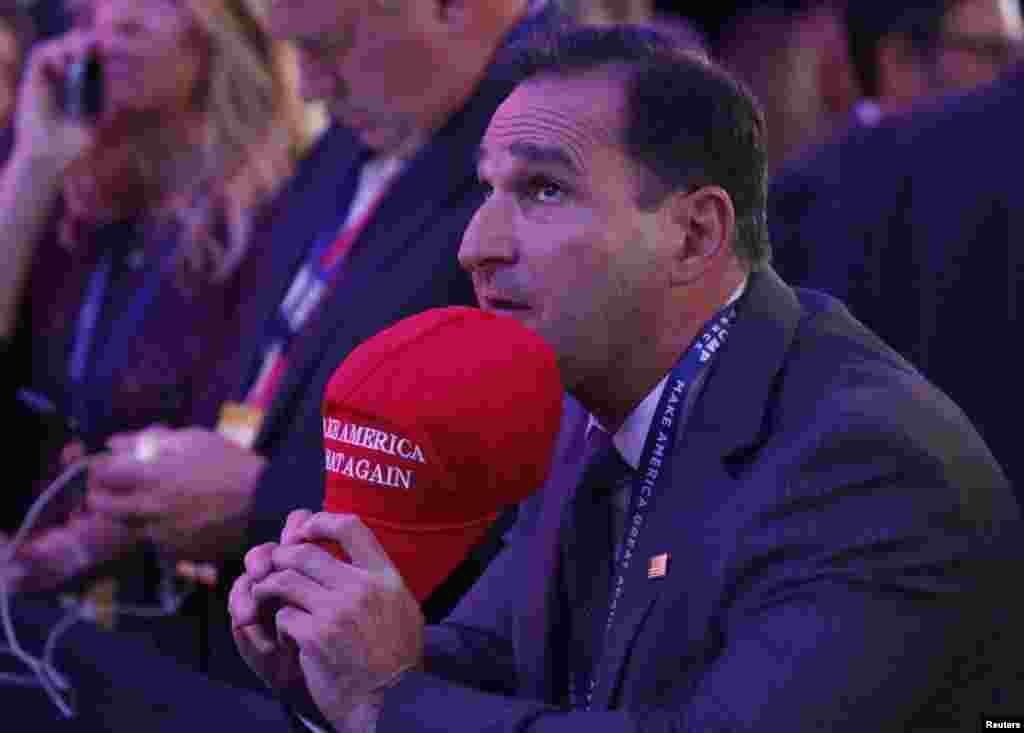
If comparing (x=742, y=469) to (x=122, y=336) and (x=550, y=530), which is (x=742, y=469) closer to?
(x=550, y=530)

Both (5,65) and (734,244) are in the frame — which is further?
(5,65)

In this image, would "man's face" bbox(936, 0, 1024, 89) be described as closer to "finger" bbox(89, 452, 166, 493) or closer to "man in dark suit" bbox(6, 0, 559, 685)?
"man in dark suit" bbox(6, 0, 559, 685)

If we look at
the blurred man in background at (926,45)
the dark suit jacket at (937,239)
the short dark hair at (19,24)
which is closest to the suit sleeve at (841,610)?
the dark suit jacket at (937,239)

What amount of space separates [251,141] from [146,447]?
3.81ft

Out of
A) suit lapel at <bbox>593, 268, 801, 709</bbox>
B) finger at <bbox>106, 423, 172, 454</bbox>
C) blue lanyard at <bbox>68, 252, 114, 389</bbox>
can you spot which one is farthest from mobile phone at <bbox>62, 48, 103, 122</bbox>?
suit lapel at <bbox>593, 268, 801, 709</bbox>

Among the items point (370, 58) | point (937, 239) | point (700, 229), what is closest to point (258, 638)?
point (700, 229)

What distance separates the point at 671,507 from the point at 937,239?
181cm

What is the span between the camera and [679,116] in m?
1.72

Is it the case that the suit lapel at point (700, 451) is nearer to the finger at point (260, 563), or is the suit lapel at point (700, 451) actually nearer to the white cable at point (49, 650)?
the finger at point (260, 563)

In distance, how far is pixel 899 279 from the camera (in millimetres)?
3318

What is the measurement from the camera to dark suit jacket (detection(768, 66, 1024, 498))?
3.11 meters

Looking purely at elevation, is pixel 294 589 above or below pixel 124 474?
above

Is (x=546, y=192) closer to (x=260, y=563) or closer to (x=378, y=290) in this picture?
(x=260, y=563)

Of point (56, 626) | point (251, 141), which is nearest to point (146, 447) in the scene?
point (56, 626)
